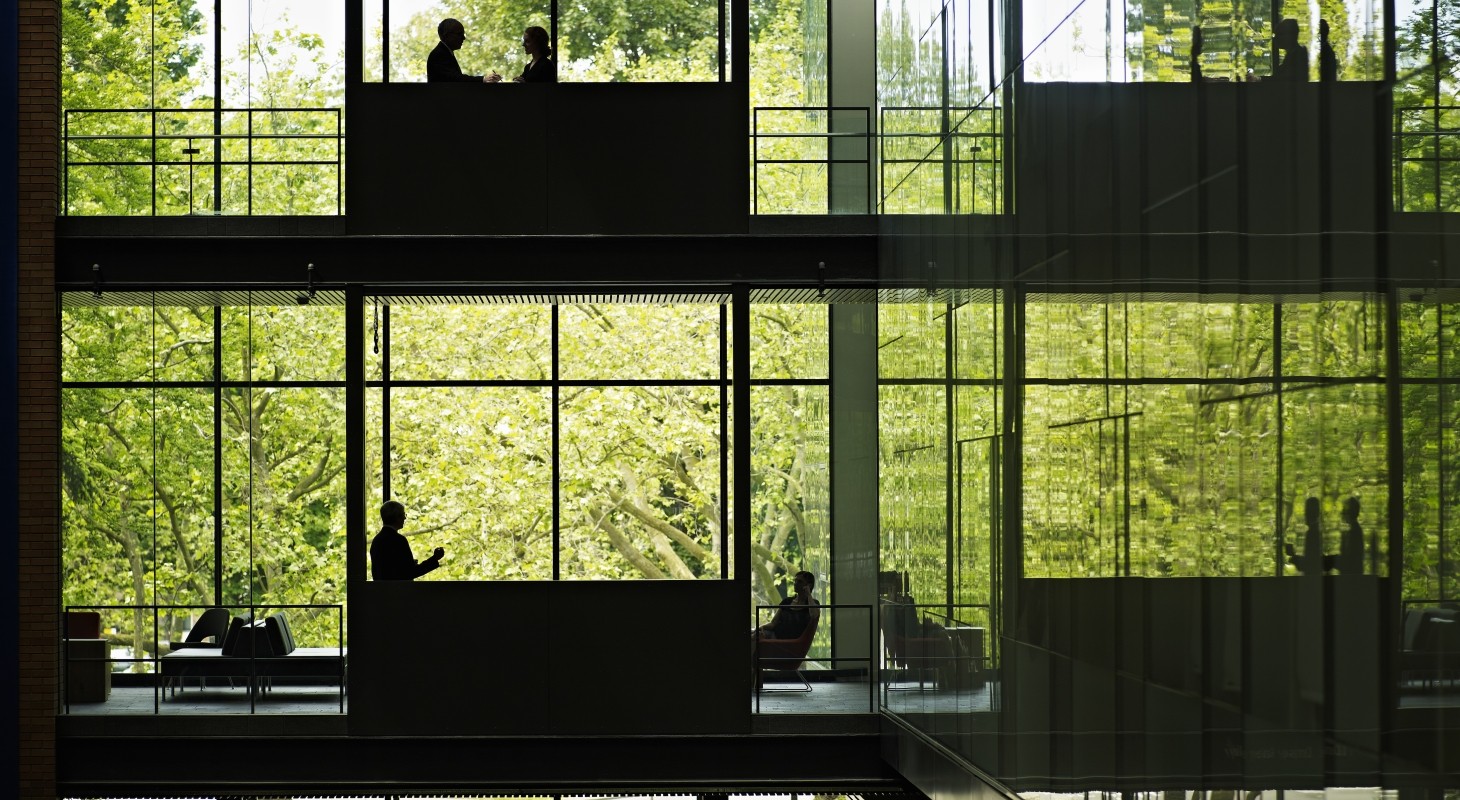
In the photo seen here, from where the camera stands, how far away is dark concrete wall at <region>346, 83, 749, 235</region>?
1101cm

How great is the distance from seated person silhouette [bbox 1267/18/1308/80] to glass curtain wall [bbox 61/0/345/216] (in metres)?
19.0

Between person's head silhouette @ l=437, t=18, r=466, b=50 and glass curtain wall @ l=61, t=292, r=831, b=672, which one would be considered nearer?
person's head silhouette @ l=437, t=18, r=466, b=50

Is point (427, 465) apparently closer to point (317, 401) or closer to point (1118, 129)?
point (317, 401)

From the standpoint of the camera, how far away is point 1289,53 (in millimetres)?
4773

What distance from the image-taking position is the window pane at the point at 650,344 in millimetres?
24094

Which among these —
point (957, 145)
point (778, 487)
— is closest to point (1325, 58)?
point (957, 145)

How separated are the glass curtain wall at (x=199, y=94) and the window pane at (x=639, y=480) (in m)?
5.24

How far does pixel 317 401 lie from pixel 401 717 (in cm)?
1360

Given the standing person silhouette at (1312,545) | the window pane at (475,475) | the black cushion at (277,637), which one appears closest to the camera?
the standing person silhouette at (1312,545)

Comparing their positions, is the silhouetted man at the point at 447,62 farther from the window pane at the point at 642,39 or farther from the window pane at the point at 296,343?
the window pane at the point at 296,343

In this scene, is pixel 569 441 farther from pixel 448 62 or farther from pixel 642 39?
pixel 448 62

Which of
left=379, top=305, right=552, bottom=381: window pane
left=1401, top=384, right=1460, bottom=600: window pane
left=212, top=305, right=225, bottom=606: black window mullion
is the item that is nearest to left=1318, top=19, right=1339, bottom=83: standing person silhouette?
left=1401, top=384, right=1460, bottom=600: window pane

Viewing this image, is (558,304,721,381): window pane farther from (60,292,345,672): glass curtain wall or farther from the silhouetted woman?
the silhouetted woman

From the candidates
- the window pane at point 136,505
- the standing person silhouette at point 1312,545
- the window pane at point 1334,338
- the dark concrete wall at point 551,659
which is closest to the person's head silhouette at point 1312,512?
the standing person silhouette at point 1312,545
